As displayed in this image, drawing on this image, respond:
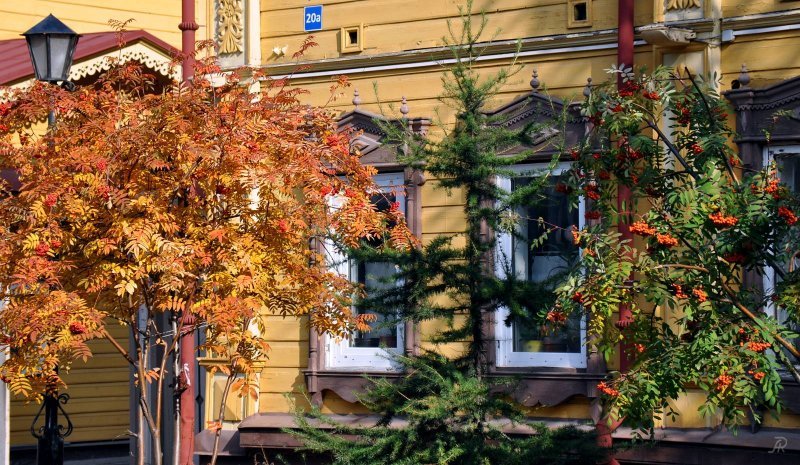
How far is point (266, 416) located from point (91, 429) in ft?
22.9

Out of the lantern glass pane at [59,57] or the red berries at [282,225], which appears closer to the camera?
the red berries at [282,225]

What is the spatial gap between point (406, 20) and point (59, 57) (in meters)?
3.45

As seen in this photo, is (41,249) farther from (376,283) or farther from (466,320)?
(376,283)

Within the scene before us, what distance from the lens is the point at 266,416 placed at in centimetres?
1455

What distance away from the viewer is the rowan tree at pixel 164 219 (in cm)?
1012

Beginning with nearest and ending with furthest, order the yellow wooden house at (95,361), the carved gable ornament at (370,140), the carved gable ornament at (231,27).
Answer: the carved gable ornament at (370,140) < the carved gable ornament at (231,27) < the yellow wooden house at (95,361)

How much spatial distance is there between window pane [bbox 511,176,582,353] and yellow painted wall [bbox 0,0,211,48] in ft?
25.0

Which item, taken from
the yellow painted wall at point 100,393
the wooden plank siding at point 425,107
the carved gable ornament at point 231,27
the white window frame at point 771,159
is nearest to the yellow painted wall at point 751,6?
the wooden plank siding at point 425,107

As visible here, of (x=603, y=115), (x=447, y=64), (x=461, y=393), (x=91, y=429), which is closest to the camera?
(x=603, y=115)

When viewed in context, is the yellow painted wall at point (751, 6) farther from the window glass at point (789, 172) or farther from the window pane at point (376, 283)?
the window pane at point (376, 283)

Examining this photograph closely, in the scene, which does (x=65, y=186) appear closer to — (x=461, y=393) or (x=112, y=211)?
(x=112, y=211)

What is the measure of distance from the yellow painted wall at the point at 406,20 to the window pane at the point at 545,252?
1459 mm

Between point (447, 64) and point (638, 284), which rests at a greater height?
point (447, 64)

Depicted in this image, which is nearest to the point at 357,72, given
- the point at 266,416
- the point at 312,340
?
the point at 312,340
